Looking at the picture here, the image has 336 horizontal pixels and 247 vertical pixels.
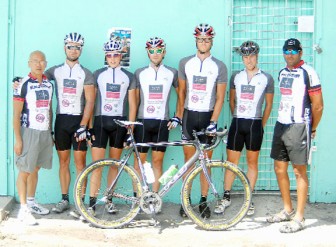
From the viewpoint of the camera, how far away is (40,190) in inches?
298

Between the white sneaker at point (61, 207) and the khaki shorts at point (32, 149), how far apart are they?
0.67 meters

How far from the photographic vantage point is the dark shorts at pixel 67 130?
711 centimetres

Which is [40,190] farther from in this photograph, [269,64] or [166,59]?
[269,64]

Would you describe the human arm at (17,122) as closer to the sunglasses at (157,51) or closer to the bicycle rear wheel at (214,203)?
the sunglasses at (157,51)

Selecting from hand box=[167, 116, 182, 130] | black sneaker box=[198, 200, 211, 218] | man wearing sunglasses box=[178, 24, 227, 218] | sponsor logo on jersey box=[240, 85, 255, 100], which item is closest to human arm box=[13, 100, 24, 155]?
hand box=[167, 116, 182, 130]

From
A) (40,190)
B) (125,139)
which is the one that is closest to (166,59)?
(125,139)

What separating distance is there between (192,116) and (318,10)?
2.22m

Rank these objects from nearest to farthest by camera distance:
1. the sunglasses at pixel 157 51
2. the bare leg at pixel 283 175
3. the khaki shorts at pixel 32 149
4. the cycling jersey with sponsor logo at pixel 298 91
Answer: the cycling jersey with sponsor logo at pixel 298 91
the khaki shorts at pixel 32 149
the bare leg at pixel 283 175
the sunglasses at pixel 157 51

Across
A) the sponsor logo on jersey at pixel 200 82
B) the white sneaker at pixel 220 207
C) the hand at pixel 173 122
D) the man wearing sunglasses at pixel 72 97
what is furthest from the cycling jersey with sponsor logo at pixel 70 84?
the white sneaker at pixel 220 207

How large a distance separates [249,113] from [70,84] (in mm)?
2230

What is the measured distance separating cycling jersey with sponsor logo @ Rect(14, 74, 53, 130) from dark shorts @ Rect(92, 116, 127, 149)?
2.09 feet

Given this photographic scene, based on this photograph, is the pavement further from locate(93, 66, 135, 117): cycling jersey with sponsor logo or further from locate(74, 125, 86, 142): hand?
locate(93, 66, 135, 117): cycling jersey with sponsor logo

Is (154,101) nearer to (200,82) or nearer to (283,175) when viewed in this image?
(200,82)

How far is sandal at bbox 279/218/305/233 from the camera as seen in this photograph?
21.7 ft
